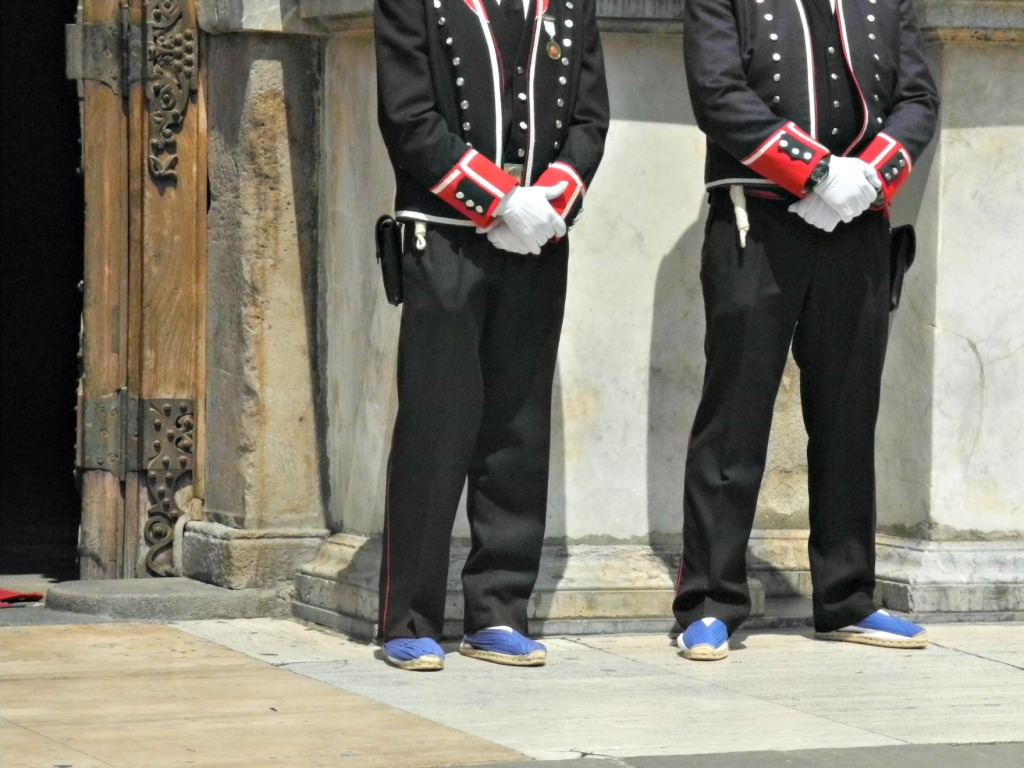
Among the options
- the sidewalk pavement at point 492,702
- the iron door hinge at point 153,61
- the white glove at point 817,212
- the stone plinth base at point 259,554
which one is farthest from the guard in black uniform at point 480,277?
the iron door hinge at point 153,61

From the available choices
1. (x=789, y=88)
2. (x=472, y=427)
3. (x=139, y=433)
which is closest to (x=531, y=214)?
(x=472, y=427)

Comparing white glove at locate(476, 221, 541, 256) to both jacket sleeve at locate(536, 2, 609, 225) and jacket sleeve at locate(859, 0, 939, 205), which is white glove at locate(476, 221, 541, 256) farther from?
jacket sleeve at locate(859, 0, 939, 205)

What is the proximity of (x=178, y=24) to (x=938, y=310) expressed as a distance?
7.88ft

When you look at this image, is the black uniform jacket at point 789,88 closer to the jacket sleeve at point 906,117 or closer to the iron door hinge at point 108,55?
the jacket sleeve at point 906,117

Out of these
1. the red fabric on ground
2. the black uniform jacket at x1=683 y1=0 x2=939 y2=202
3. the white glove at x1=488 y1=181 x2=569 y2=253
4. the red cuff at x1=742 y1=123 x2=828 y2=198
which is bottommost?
the red fabric on ground

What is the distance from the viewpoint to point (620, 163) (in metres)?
6.64

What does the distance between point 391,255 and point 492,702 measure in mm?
1206

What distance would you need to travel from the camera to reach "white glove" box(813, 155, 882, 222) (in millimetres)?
6117

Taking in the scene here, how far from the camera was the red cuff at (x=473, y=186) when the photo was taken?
5.93m

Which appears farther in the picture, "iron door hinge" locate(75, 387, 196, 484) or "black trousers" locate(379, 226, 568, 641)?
"iron door hinge" locate(75, 387, 196, 484)

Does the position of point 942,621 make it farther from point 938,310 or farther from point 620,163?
point 620,163

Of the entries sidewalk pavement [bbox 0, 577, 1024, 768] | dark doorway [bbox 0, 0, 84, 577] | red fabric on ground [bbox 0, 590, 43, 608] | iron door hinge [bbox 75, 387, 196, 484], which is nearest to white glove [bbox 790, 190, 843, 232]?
sidewalk pavement [bbox 0, 577, 1024, 768]

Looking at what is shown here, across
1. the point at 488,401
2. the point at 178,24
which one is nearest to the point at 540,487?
the point at 488,401

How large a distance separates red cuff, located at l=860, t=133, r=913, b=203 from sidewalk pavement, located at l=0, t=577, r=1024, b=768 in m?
1.25
